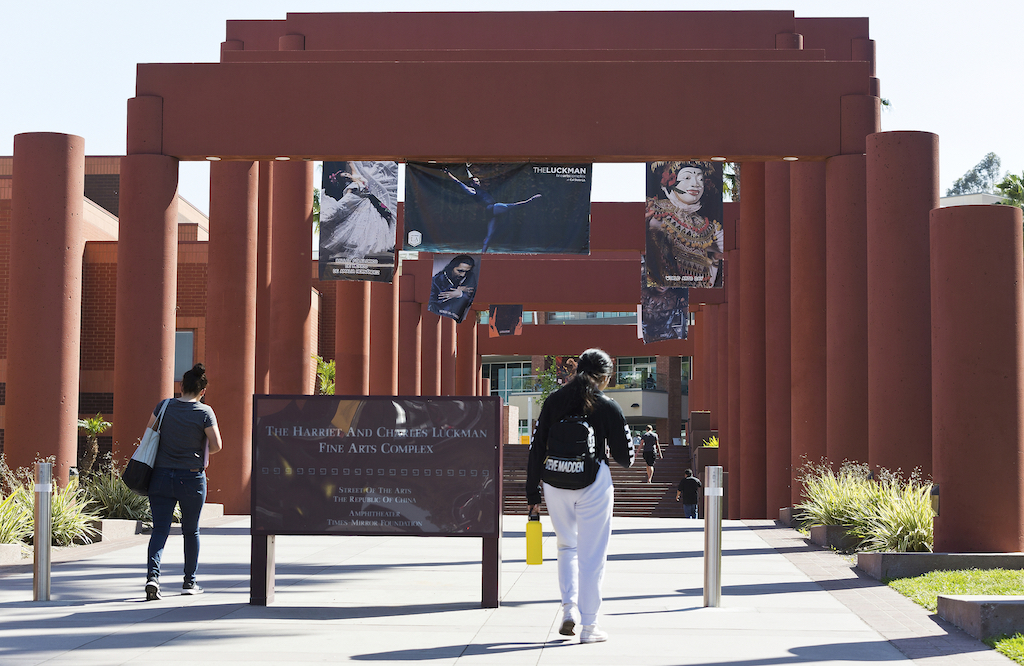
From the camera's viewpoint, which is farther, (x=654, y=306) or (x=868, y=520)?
(x=654, y=306)

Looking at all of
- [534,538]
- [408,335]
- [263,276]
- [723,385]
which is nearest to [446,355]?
[408,335]

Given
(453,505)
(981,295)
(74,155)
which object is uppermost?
(74,155)

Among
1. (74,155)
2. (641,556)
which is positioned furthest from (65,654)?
(74,155)

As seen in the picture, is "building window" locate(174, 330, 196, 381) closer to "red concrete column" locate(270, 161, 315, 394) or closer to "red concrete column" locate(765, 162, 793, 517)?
"red concrete column" locate(270, 161, 315, 394)

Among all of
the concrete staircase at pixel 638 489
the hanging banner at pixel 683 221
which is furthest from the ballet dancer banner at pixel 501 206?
the concrete staircase at pixel 638 489

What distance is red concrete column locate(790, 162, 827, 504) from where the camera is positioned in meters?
17.5

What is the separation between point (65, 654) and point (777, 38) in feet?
55.0

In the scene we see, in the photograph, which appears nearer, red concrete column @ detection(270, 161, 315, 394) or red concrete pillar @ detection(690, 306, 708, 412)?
red concrete column @ detection(270, 161, 315, 394)

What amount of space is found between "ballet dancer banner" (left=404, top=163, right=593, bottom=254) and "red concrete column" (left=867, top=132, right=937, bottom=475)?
4012mm

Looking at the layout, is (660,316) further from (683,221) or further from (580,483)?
(580,483)

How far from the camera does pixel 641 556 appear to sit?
39.7 ft

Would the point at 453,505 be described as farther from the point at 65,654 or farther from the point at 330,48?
the point at 330,48

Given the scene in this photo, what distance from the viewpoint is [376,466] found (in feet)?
26.0

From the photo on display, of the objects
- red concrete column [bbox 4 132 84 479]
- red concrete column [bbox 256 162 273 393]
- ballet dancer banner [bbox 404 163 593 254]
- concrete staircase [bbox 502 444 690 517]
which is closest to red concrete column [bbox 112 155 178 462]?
red concrete column [bbox 4 132 84 479]
